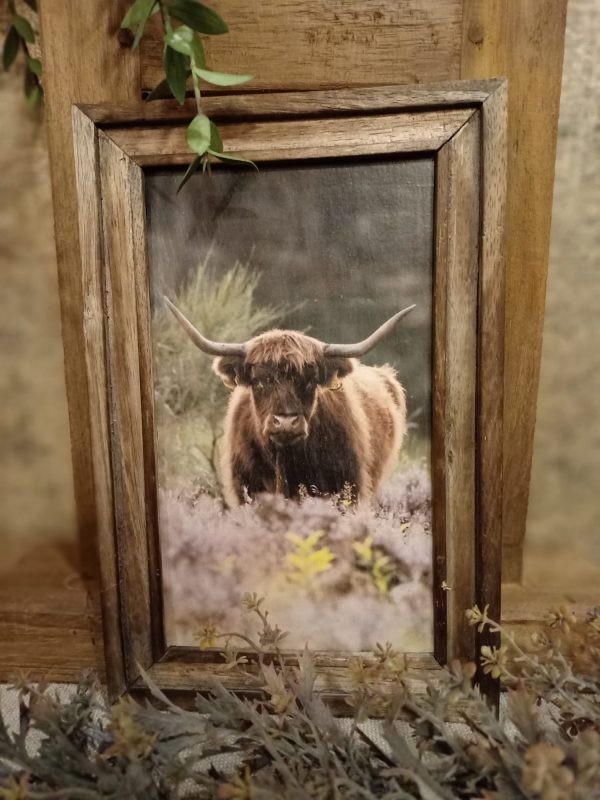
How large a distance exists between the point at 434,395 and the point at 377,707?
0.39 m

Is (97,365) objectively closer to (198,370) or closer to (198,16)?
(198,370)

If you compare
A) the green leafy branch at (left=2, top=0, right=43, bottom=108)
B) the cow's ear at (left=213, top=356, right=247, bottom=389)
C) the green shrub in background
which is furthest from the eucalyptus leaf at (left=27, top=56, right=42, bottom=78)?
the cow's ear at (left=213, top=356, right=247, bottom=389)

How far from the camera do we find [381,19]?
34.6 inches

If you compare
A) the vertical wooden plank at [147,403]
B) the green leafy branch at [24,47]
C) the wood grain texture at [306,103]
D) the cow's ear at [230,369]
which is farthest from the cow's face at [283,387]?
the green leafy branch at [24,47]

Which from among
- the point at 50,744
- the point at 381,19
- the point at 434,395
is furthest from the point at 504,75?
the point at 50,744

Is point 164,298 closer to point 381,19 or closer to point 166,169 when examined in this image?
point 166,169

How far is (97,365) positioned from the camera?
871 mm

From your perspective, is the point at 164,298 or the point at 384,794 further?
the point at 164,298

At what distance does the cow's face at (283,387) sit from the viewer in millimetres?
878

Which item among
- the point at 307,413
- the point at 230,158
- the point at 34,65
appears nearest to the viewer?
the point at 230,158

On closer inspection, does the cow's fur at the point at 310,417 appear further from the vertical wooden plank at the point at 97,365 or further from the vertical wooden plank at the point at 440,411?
the vertical wooden plank at the point at 97,365

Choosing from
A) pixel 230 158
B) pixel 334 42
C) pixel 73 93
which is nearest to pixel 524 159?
pixel 334 42

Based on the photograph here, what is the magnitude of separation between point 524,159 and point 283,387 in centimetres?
48

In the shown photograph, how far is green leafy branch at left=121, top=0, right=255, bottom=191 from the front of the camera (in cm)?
76
